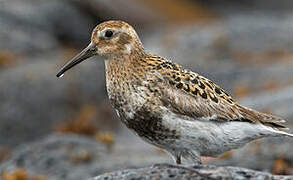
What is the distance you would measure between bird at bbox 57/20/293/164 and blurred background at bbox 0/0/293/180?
297 cm

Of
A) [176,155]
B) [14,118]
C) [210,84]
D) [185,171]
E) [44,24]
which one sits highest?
[44,24]

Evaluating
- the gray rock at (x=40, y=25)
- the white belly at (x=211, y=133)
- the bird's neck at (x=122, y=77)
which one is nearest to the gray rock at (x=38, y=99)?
the gray rock at (x=40, y=25)

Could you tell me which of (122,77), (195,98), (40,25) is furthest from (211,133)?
(40,25)

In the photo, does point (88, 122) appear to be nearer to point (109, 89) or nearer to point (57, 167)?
point (57, 167)

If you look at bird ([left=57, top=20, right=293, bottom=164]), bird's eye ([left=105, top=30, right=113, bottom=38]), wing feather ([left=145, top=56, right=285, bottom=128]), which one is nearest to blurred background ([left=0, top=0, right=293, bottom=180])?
wing feather ([left=145, top=56, right=285, bottom=128])

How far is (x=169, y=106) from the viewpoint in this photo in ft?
28.1

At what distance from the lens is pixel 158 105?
8477 millimetres

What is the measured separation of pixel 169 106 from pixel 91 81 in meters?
11.4

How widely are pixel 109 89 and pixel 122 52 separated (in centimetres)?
65

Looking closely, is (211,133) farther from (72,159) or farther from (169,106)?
(72,159)

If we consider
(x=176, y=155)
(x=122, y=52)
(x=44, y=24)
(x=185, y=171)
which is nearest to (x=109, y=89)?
(x=122, y=52)

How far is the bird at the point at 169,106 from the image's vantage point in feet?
27.7

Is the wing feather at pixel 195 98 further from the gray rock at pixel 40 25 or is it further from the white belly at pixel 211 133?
the gray rock at pixel 40 25

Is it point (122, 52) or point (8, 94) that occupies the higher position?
point (8, 94)
